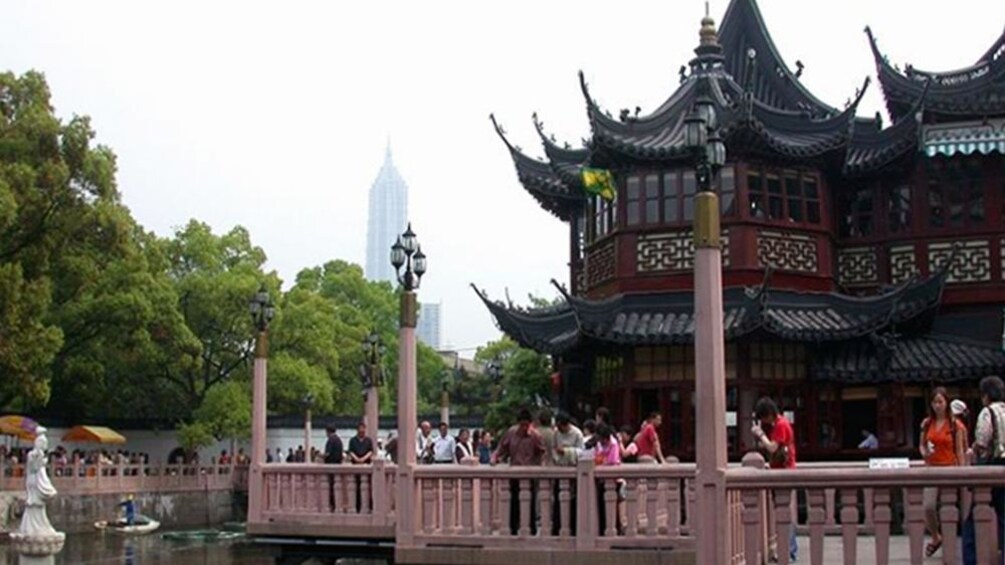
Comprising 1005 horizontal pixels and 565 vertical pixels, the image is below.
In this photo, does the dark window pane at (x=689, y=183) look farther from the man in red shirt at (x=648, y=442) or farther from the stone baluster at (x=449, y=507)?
the stone baluster at (x=449, y=507)

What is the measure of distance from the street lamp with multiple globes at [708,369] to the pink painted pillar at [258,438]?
29.5 feet

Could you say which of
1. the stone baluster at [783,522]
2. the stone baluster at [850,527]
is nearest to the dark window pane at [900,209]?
the stone baluster at [783,522]

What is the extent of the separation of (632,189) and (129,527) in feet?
80.0

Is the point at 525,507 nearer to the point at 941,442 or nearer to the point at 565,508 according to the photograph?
the point at 565,508

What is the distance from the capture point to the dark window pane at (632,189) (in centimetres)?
2328

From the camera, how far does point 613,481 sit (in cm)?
1255

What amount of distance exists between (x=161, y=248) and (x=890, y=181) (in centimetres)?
2974

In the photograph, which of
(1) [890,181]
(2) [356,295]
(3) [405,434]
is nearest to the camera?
(3) [405,434]

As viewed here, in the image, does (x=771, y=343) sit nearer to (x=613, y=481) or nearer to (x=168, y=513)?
(x=613, y=481)

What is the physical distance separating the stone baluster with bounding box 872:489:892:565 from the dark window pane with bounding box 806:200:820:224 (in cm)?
1492

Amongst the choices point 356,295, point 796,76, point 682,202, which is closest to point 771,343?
point 682,202

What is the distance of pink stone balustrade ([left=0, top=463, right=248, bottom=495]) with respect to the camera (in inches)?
1583

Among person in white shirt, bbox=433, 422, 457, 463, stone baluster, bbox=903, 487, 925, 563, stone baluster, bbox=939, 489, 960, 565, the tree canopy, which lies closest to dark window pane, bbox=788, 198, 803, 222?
person in white shirt, bbox=433, 422, 457, 463

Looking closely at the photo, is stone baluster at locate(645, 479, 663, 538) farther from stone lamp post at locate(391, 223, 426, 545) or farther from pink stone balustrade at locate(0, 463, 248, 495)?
pink stone balustrade at locate(0, 463, 248, 495)
